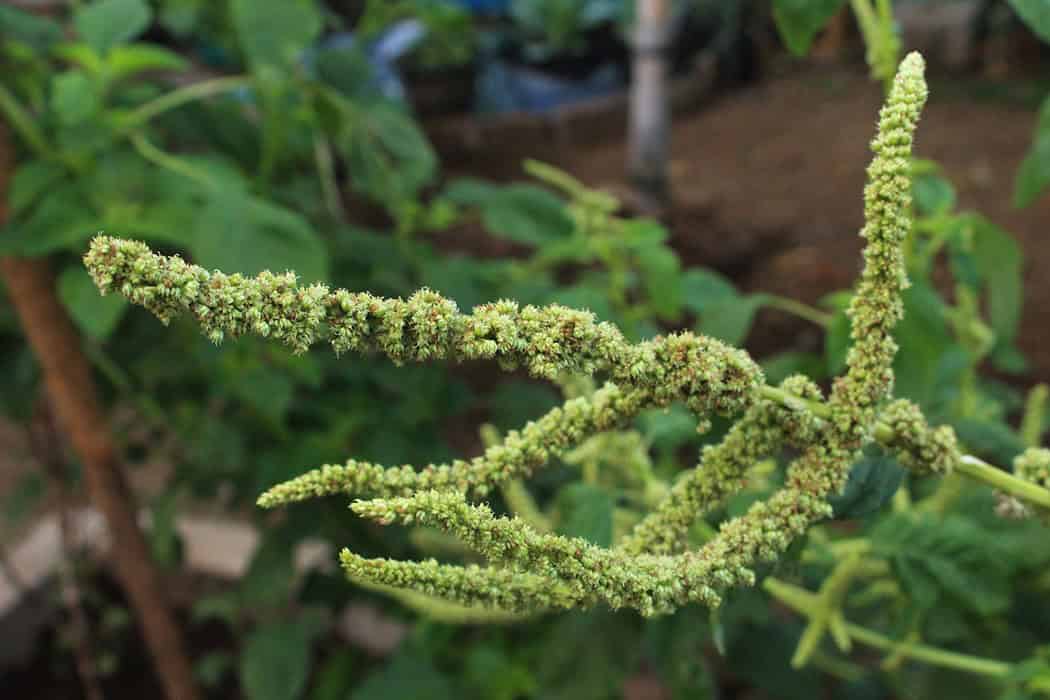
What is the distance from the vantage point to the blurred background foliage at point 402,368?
36.2 inches

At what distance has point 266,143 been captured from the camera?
A: 4.35 feet

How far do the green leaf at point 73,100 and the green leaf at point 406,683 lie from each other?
2.82 ft

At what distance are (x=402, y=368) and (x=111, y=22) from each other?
1.91 feet

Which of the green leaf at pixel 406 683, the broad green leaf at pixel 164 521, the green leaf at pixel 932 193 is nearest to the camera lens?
the green leaf at pixel 932 193

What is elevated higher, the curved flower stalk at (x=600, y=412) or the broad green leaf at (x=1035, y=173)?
the broad green leaf at (x=1035, y=173)

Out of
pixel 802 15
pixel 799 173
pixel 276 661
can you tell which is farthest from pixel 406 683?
pixel 799 173

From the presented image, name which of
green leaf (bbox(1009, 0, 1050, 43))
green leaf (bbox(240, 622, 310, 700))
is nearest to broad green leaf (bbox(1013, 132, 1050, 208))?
green leaf (bbox(1009, 0, 1050, 43))

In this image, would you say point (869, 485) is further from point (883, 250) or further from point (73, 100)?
point (73, 100)

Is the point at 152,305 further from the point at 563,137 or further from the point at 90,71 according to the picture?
the point at 563,137

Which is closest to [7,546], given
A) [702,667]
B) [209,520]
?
[209,520]

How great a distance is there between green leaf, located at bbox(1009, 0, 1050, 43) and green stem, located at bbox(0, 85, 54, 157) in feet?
3.41

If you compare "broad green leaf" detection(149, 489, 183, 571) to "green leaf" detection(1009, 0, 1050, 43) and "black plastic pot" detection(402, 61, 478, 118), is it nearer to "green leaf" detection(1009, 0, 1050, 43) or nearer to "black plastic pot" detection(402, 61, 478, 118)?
"green leaf" detection(1009, 0, 1050, 43)

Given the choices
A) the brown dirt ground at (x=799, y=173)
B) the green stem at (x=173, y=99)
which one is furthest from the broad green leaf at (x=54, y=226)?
the brown dirt ground at (x=799, y=173)

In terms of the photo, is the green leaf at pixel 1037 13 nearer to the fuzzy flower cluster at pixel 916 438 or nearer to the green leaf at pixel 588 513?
the fuzzy flower cluster at pixel 916 438
